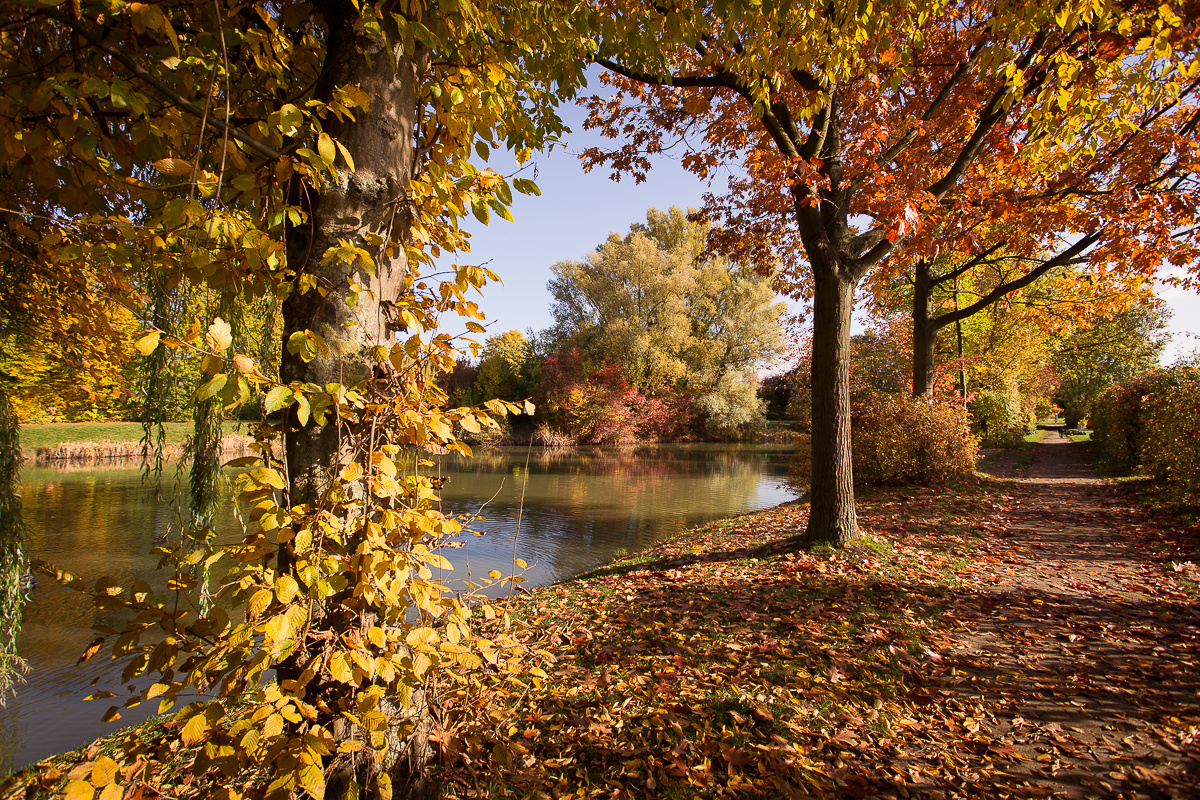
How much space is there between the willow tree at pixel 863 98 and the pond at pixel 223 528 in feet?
12.7

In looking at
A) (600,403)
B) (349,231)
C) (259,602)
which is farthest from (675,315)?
(259,602)

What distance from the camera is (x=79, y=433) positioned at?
2247 centimetres

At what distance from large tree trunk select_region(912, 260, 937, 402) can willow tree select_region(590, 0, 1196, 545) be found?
426 centimetres

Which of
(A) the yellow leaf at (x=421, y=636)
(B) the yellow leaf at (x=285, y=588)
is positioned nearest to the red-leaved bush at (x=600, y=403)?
(A) the yellow leaf at (x=421, y=636)

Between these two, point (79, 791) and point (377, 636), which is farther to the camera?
point (377, 636)

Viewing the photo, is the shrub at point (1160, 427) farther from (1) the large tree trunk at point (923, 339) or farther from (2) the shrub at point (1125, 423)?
(1) the large tree trunk at point (923, 339)

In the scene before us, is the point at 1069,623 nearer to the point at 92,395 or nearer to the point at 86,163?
the point at 86,163

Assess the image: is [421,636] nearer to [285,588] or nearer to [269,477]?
[285,588]

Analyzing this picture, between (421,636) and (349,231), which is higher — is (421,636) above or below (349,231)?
below

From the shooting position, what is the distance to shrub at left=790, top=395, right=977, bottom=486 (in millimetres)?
10328

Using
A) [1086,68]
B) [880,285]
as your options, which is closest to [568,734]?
[1086,68]

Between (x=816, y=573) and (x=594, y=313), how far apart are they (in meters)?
29.0

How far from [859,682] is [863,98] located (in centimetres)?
590

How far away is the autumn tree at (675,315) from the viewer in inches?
1172
